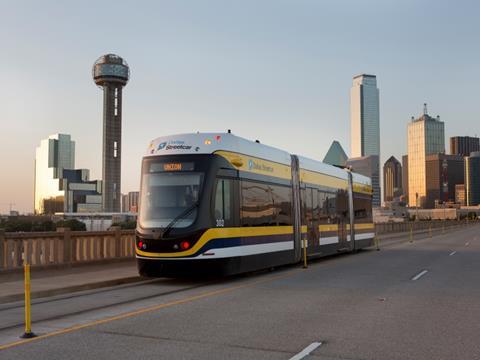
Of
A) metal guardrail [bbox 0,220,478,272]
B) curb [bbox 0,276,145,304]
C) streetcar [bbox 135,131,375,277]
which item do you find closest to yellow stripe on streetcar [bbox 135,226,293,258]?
streetcar [bbox 135,131,375,277]

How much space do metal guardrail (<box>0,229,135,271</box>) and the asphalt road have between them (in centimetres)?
365

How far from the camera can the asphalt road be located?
7.24m

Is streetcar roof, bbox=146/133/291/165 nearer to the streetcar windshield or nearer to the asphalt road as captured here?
the streetcar windshield

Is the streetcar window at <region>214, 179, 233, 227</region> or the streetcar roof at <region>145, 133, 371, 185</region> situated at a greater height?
the streetcar roof at <region>145, 133, 371, 185</region>


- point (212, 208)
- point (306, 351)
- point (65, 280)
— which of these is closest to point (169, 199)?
point (212, 208)

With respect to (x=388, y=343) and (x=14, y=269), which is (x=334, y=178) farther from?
(x=388, y=343)

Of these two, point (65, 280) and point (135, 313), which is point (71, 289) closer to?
point (65, 280)

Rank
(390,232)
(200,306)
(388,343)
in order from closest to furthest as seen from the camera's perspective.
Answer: (388,343) → (200,306) → (390,232)

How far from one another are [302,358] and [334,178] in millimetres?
17143

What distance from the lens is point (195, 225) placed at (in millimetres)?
13688

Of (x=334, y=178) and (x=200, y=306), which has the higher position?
(x=334, y=178)

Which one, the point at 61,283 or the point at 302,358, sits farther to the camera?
the point at 61,283

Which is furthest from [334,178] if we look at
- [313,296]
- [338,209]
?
[313,296]

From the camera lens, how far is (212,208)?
14008 mm
